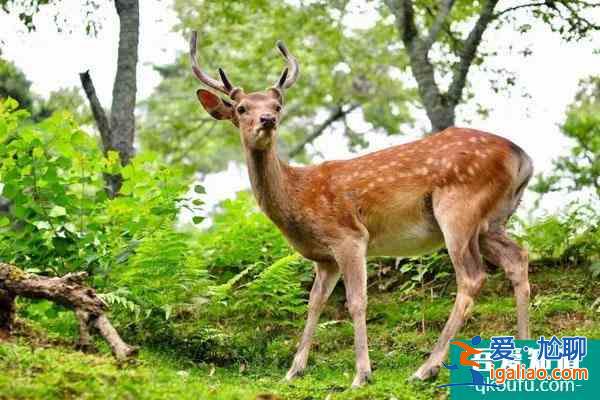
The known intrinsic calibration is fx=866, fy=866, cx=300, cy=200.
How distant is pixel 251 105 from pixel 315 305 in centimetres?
184

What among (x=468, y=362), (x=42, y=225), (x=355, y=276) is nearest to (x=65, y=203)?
(x=42, y=225)

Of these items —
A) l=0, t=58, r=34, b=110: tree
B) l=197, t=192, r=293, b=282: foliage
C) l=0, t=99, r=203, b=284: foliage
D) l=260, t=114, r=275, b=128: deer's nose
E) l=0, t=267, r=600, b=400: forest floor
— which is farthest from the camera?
l=0, t=58, r=34, b=110: tree

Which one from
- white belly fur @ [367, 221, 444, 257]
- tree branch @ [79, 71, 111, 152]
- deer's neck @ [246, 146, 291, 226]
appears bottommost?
white belly fur @ [367, 221, 444, 257]

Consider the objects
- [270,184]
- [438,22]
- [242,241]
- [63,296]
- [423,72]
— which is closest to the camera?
[63,296]

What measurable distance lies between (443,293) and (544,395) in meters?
3.41

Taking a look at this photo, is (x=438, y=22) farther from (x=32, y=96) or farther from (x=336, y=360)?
(x=32, y=96)

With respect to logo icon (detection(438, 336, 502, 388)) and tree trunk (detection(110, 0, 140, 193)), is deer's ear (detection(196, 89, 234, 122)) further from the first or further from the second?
logo icon (detection(438, 336, 502, 388))

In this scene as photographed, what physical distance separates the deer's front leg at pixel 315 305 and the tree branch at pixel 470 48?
159 inches

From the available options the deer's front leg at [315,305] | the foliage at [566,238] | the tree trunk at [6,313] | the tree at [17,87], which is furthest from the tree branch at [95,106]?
the tree at [17,87]

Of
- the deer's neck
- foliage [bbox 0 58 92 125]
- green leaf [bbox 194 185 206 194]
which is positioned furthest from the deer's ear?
foliage [bbox 0 58 92 125]

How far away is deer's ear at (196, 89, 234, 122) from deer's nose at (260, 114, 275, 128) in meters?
0.72

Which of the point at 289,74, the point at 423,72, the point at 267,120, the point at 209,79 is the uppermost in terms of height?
the point at 423,72

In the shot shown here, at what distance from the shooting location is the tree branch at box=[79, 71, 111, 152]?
945 cm

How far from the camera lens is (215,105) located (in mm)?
7785
